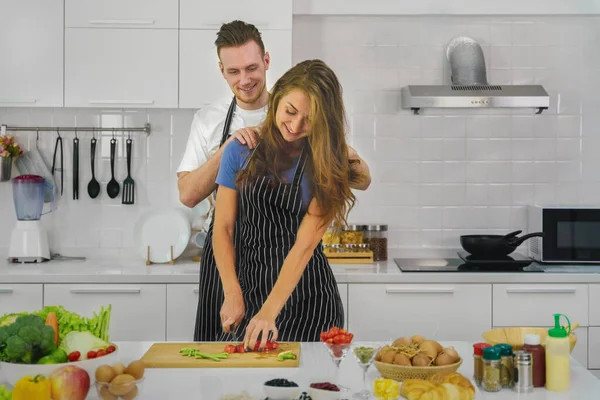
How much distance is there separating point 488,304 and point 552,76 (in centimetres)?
152

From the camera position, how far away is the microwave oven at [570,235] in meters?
4.38

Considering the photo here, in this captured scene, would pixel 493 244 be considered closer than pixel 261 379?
No

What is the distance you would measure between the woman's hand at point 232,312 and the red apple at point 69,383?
960 millimetres

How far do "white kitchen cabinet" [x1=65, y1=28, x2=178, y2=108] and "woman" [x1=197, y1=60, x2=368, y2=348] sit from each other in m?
1.54

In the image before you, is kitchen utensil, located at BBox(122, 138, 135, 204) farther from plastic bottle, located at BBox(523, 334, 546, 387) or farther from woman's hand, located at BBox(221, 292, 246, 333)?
plastic bottle, located at BBox(523, 334, 546, 387)

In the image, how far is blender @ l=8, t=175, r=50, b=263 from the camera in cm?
439

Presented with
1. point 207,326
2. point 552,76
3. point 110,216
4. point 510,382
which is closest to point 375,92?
point 552,76

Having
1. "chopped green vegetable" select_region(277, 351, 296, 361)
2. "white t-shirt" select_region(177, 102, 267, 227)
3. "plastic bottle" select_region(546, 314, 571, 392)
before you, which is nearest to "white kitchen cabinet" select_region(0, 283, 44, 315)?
"white t-shirt" select_region(177, 102, 267, 227)

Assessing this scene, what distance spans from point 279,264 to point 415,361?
89 centimetres

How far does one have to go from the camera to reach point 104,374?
189 cm

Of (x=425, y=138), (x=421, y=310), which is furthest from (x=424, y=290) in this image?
(x=425, y=138)

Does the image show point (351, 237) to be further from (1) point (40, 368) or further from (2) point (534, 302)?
(1) point (40, 368)

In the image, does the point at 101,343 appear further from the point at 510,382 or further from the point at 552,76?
the point at 552,76

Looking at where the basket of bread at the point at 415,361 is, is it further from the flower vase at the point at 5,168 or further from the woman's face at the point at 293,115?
the flower vase at the point at 5,168
